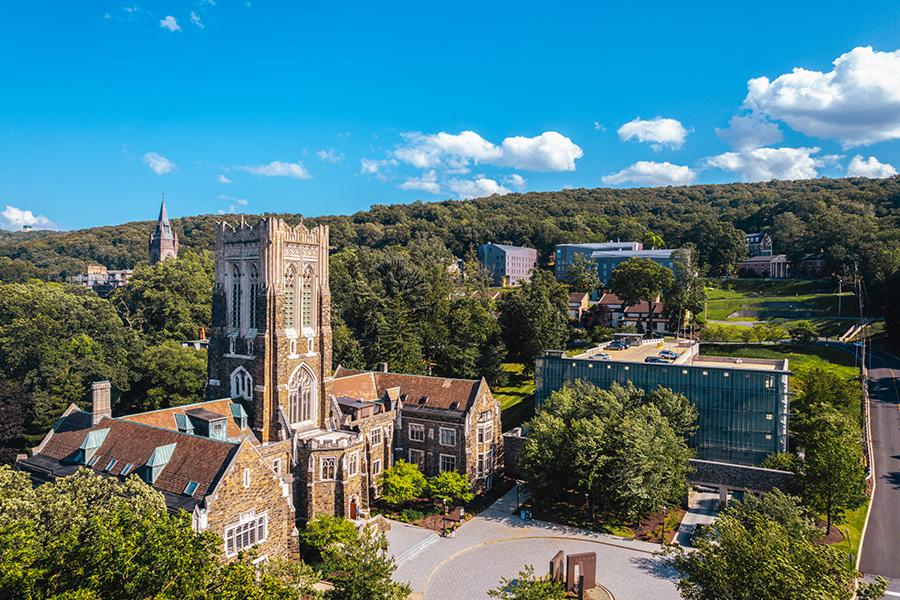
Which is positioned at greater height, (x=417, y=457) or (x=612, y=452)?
(x=612, y=452)

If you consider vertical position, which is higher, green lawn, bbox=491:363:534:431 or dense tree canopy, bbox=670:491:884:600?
dense tree canopy, bbox=670:491:884:600

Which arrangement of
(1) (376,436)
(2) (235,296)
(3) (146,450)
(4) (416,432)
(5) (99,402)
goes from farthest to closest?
(4) (416,432) < (1) (376,436) < (2) (235,296) < (5) (99,402) < (3) (146,450)

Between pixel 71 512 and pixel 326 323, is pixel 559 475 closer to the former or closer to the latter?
pixel 326 323

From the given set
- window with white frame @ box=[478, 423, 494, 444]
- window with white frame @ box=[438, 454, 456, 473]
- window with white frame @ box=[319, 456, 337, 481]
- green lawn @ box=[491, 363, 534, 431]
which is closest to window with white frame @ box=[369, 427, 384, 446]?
window with white frame @ box=[438, 454, 456, 473]

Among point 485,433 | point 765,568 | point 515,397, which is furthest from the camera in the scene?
point 515,397

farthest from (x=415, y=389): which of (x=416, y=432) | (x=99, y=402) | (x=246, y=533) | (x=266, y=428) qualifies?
(x=99, y=402)

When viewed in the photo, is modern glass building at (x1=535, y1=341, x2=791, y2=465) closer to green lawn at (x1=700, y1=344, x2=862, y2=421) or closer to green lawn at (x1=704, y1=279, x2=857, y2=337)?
green lawn at (x1=700, y1=344, x2=862, y2=421)

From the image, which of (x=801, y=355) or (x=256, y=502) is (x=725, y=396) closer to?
(x=801, y=355)

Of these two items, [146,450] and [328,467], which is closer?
[146,450]
